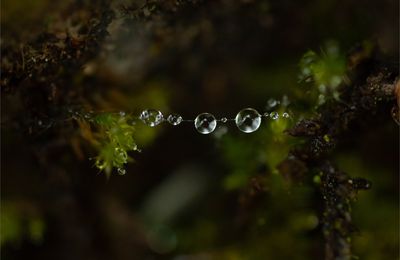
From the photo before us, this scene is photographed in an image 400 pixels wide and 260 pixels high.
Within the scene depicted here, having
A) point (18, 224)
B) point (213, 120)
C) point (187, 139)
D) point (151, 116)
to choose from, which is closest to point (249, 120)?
point (213, 120)

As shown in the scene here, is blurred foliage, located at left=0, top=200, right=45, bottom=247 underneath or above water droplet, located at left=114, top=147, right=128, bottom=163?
above

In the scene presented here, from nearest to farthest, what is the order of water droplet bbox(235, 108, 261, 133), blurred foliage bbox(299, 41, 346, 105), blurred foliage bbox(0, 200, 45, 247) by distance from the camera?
water droplet bbox(235, 108, 261, 133), blurred foliage bbox(299, 41, 346, 105), blurred foliage bbox(0, 200, 45, 247)

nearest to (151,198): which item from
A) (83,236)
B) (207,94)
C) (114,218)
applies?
(114,218)

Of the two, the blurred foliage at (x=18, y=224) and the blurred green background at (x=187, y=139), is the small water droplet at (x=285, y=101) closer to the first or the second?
the blurred green background at (x=187, y=139)

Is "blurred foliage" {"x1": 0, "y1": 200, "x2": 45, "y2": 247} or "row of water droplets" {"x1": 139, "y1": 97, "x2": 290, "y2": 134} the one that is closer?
"row of water droplets" {"x1": 139, "y1": 97, "x2": 290, "y2": 134}

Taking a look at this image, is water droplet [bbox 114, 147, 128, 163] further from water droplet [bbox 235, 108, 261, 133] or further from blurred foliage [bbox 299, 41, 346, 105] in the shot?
blurred foliage [bbox 299, 41, 346, 105]

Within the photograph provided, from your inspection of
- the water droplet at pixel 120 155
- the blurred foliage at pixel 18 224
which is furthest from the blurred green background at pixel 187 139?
the water droplet at pixel 120 155

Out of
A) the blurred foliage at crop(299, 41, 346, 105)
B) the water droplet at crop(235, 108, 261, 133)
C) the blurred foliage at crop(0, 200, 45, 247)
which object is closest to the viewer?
the water droplet at crop(235, 108, 261, 133)

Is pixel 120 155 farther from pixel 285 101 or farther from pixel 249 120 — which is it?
pixel 285 101

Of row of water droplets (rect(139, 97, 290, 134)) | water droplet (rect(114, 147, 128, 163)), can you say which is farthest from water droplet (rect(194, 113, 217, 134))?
water droplet (rect(114, 147, 128, 163))
